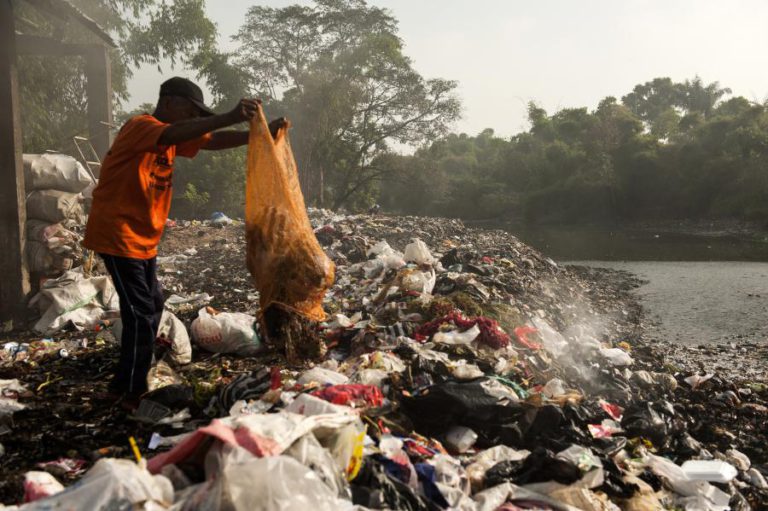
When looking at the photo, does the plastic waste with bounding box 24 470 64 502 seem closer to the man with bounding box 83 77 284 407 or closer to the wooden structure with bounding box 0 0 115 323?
the man with bounding box 83 77 284 407

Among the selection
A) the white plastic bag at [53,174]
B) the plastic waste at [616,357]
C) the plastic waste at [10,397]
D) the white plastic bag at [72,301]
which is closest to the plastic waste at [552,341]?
the plastic waste at [616,357]

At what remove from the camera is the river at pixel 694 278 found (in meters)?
6.89

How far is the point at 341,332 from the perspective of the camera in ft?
13.3

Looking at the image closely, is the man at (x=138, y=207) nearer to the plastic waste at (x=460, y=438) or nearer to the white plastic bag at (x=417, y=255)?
the plastic waste at (x=460, y=438)

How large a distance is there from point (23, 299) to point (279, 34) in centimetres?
2139

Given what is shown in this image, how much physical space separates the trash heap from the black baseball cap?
1367 millimetres

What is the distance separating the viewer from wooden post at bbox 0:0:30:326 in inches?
177

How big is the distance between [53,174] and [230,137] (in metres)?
3.17

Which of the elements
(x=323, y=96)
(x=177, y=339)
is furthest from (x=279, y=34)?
(x=177, y=339)

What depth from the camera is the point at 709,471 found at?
263cm

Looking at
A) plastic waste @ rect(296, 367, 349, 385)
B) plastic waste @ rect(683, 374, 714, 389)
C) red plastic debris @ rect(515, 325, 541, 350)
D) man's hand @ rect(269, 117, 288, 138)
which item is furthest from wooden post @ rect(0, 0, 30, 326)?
plastic waste @ rect(683, 374, 714, 389)

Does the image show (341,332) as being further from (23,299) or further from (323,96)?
(323,96)

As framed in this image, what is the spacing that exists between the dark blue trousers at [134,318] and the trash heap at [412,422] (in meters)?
0.15

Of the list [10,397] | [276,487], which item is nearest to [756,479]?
[276,487]
